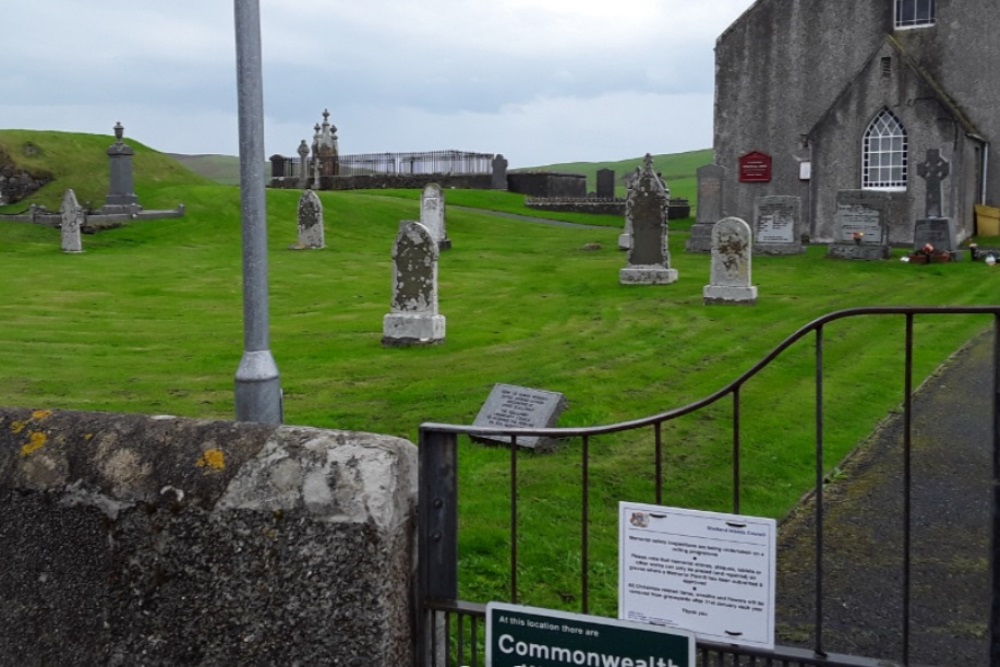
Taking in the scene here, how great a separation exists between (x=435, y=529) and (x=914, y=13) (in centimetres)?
3562

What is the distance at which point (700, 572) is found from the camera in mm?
3789

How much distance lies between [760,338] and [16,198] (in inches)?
1577

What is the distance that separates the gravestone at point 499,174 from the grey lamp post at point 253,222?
49.4 metres

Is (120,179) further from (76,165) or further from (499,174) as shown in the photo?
(499,174)

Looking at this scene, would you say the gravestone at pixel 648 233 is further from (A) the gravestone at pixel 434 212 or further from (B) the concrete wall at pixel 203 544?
(B) the concrete wall at pixel 203 544

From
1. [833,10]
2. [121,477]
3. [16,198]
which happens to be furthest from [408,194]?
[121,477]

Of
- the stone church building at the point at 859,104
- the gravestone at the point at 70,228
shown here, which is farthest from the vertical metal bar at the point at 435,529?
the gravestone at the point at 70,228

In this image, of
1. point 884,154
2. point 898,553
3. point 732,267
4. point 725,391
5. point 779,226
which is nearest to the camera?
point 725,391

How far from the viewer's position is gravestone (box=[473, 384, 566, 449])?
8781 millimetres

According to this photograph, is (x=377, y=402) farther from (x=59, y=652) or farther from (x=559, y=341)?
(x=59, y=652)

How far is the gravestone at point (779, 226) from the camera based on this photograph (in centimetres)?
2772

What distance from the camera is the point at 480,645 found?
5.38 meters

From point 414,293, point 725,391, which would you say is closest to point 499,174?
point 414,293

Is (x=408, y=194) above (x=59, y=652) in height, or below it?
above
